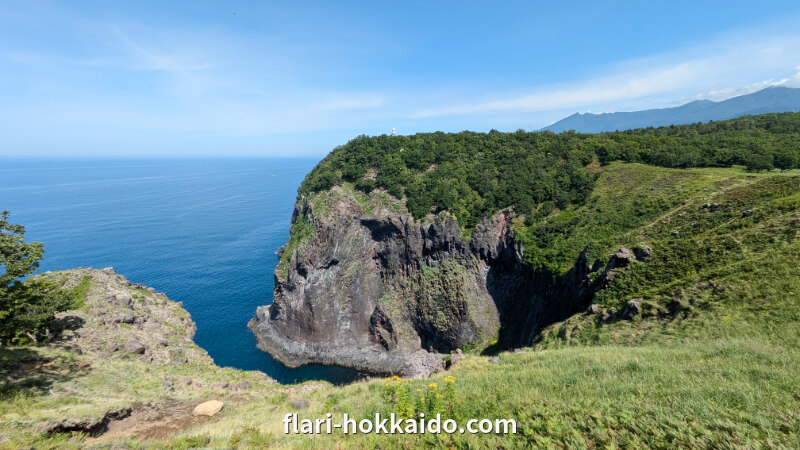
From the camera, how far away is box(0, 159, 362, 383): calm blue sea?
4944cm

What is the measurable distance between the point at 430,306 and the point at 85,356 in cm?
3747

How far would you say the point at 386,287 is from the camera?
5066 cm

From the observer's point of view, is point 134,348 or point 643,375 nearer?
point 643,375

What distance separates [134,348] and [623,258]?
4592cm

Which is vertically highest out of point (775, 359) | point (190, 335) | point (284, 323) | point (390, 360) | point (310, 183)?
point (310, 183)

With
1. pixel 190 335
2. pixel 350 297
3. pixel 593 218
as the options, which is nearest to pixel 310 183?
pixel 350 297

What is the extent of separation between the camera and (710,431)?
7324 mm


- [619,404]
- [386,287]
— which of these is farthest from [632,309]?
[386,287]

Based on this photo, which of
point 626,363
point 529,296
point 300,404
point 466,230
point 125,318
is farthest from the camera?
point 466,230

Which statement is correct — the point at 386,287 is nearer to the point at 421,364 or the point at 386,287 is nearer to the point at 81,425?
the point at 421,364


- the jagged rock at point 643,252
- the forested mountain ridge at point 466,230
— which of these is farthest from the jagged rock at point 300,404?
the jagged rock at point 643,252

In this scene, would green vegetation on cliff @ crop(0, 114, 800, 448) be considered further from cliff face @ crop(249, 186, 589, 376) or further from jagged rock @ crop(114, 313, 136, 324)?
cliff face @ crop(249, 186, 589, 376)

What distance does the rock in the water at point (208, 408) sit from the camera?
1681 cm

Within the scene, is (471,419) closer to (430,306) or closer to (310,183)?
(430,306)
